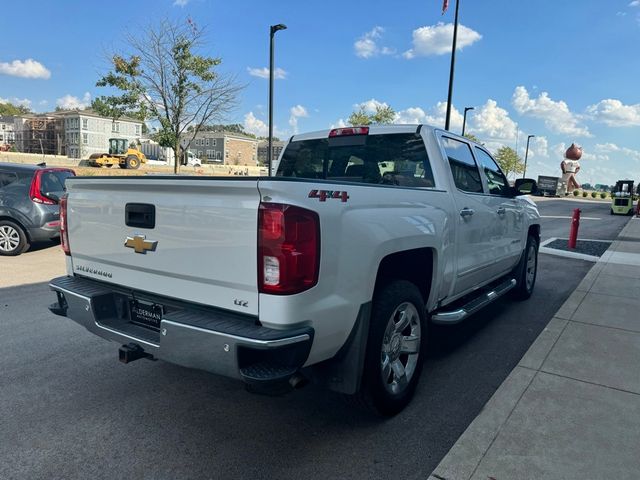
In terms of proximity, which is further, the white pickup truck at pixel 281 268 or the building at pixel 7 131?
the building at pixel 7 131

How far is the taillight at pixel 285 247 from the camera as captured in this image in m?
2.30

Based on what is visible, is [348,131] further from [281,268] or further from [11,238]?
[11,238]

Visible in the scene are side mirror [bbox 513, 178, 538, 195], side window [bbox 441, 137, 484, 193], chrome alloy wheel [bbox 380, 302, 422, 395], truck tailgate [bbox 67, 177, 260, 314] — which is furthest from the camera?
side mirror [bbox 513, 178, 538, 195]

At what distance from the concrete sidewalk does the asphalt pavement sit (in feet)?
0.57

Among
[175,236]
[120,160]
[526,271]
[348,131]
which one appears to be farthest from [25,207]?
[120,160]

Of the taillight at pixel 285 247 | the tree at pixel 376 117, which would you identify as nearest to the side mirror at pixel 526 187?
the taillight at pixel 285 247

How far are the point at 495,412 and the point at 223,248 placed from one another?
2187 millimetres

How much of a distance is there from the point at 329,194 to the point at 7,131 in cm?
10280

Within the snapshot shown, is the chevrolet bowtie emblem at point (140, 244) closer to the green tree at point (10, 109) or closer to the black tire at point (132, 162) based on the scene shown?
the black tire at point (132, 162)

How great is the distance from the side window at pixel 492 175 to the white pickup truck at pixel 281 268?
1025mm

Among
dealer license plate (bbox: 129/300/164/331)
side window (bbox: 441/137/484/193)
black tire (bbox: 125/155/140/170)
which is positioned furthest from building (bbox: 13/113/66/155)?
dealer license plate (bbox: 129/300/164/331)

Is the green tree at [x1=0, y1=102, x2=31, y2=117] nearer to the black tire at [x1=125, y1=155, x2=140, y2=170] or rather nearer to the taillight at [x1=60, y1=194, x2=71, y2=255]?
the black tire at [x1=125, y1=155, x2=140, y2=170]

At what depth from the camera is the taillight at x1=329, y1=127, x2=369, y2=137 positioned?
13.8ft

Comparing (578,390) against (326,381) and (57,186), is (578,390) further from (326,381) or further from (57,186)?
(57,186)
